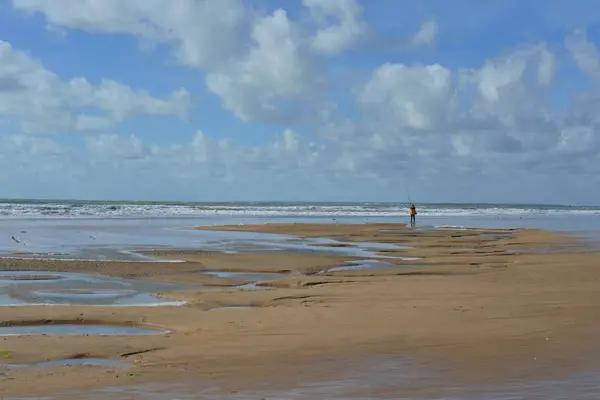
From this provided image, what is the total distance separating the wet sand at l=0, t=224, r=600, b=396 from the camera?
727 centimetres

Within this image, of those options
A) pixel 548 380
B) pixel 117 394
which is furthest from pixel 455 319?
pixel 117 394

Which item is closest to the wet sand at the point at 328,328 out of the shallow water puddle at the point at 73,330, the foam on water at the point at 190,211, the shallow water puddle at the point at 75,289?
the shallow water puddle at the point at 73,330

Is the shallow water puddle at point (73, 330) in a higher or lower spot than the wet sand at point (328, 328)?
lower

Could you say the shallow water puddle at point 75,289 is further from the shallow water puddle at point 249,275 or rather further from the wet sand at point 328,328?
the shallow water puddle at point 249,275

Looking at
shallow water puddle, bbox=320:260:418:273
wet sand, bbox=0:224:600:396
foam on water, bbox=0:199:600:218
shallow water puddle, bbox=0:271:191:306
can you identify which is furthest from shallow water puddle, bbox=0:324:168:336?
foam on water, bbox=0:199:600:218

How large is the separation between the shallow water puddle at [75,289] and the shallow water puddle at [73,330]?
83.0 inches

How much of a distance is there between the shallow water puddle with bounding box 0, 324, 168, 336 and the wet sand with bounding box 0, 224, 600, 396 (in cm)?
28

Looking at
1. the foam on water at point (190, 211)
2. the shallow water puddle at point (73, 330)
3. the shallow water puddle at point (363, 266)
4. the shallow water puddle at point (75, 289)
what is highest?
the foam on water at point (190, 211)

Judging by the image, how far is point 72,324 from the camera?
10.4 m

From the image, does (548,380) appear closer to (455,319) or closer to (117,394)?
(455,319)

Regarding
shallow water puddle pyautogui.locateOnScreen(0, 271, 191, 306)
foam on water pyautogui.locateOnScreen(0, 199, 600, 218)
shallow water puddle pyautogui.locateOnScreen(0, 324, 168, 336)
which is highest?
foam on water pyautogui.locateOnScreen(0, 199, 600, 218)

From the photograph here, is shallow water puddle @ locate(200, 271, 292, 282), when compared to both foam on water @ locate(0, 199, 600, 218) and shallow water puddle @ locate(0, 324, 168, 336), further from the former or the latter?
foam on water @ locate(0, 199, 600, 218)

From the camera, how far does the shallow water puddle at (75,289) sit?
41.6 ft

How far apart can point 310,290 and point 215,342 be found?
18.1 feet
